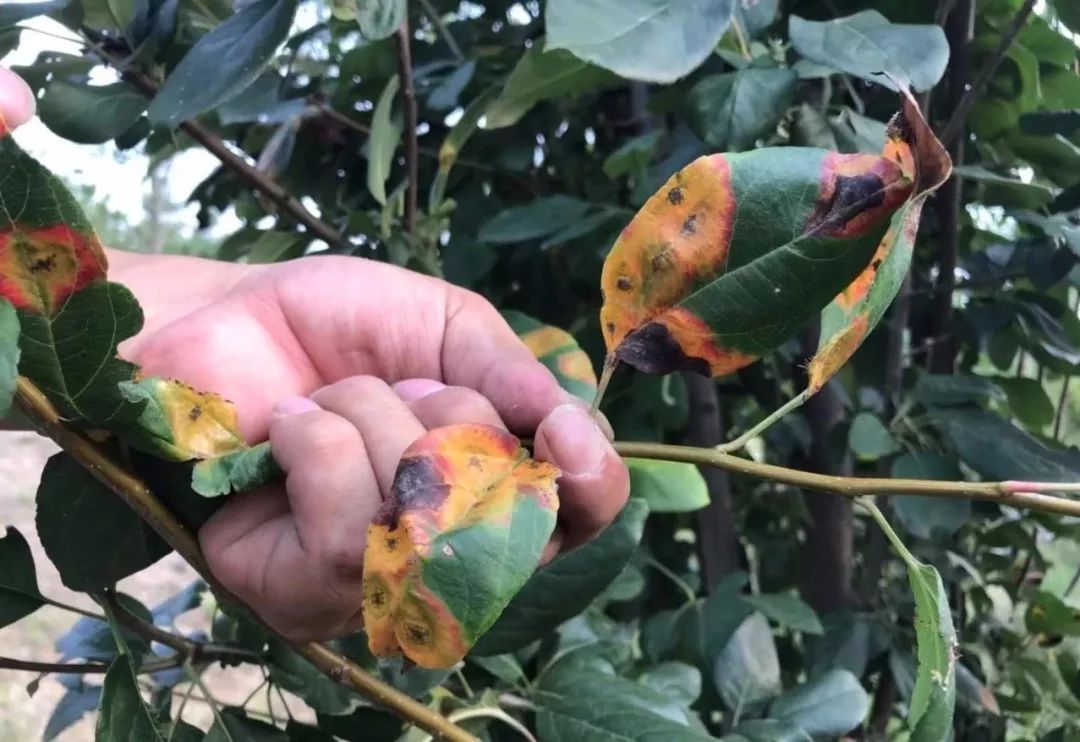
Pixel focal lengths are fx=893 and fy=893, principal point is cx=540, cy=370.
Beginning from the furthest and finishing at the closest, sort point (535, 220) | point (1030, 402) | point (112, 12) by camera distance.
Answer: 1. point (1030, 402)
2. point (535, 220)
3. point (112, 12)

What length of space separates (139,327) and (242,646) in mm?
325

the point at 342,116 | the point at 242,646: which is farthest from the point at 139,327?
the point at 342,116

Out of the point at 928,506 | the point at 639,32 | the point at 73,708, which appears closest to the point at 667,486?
the point at 928,506

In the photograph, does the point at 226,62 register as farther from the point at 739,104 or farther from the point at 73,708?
the point at 73,708

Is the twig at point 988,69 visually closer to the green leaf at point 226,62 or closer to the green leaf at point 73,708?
the green leaf at point 226,62

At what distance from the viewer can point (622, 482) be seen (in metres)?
0.35

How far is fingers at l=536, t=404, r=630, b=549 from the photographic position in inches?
12.9

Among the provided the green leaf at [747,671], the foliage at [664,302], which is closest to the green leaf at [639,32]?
the foliage at [664,302]

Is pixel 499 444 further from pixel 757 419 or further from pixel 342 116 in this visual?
pixel 757 419

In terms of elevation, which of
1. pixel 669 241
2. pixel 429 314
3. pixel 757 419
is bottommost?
pixel 757 419

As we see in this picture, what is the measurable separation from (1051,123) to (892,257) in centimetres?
42

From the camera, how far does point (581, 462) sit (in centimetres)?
33

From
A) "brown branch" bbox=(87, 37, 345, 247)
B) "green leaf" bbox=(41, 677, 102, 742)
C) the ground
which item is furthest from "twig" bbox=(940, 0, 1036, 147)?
the ground

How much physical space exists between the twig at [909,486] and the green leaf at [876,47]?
0.79 ft
